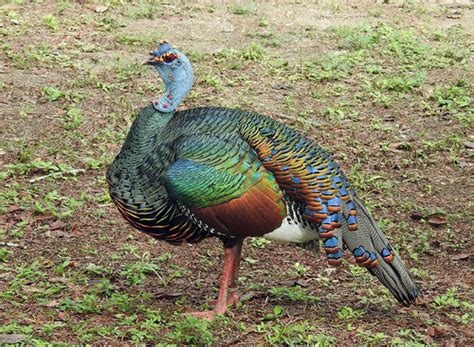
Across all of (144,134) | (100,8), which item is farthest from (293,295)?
(100,8)

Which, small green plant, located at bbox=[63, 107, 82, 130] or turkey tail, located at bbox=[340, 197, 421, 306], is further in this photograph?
small green plant, located at bbox=[63, 107, 82, 130]

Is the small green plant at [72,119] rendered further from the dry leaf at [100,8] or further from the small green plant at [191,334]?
the small green plant at [191,334]

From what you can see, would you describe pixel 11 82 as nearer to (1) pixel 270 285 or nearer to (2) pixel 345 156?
(2) pixel 345 156

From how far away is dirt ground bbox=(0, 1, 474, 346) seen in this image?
16.8ft

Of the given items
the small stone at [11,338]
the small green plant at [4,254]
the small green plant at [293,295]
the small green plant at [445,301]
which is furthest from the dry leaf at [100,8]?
the small stone at [11,338]

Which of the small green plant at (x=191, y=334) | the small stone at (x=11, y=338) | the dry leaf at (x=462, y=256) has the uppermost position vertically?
the small green plant at (x=191, y=334)

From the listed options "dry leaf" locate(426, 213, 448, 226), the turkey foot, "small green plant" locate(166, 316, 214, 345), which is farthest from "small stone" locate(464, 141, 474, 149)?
"small green plant" locate(166, 316, 214, 345)

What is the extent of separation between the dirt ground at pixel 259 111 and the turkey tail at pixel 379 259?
22 cm

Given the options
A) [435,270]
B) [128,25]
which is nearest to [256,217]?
[435,270]

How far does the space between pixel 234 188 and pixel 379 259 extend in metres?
1.01

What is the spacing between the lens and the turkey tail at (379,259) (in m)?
5.04

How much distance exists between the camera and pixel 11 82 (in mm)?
9195

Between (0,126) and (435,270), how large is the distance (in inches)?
174

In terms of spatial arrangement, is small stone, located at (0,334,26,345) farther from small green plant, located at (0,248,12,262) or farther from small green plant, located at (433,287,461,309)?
small green plant, located at (433,287,461,309)
